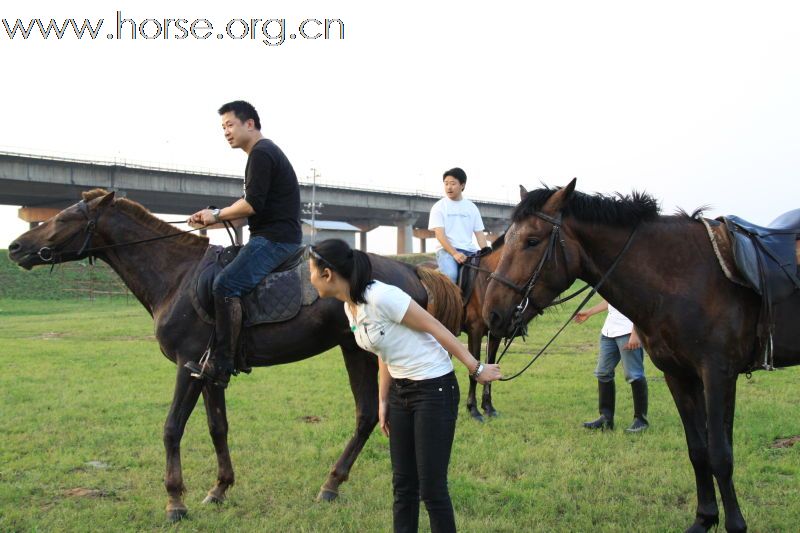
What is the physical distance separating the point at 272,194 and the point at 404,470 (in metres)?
2.92

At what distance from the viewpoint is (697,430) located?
488cm

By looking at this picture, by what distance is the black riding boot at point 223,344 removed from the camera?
5539 mm

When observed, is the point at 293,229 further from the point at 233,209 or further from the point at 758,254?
the point at 758,254

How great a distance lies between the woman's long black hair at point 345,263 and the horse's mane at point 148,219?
2.80 m

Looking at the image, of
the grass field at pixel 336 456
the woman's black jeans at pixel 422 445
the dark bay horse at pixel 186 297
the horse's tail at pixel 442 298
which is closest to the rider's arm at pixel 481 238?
the grass field at pixel 336 456

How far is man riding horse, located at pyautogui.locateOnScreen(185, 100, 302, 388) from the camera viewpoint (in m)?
5.57

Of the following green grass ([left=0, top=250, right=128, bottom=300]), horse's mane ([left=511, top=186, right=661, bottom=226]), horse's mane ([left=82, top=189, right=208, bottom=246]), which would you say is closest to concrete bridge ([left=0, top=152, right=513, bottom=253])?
green grass ([left=0, top=250, right=128, bottom=300])

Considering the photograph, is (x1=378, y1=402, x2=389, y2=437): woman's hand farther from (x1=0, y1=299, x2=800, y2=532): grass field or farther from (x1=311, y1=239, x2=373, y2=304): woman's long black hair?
(x1=0, y1=299, x2=800, y2=532): grass field

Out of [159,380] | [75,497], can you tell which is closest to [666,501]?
[75,497]

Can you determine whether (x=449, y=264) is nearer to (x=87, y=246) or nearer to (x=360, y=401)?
(x=360, y=401)

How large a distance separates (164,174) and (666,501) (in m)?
48.1

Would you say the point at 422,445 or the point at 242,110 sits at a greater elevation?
the point at 242,110

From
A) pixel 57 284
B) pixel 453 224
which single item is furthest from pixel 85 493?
pixel 57 284

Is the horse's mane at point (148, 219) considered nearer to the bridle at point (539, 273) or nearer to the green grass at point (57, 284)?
the bridle at point (539, 273)
